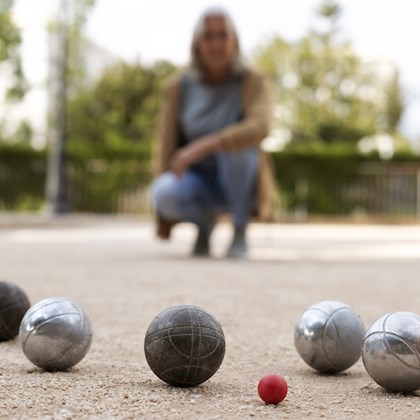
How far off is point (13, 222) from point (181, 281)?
994 centimetres

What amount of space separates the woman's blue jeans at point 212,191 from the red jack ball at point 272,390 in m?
4.91

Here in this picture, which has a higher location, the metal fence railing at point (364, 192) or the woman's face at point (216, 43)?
the woman's face at point (216, 43)

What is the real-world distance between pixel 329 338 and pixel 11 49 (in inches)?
661

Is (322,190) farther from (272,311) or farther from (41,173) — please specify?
(272,311)

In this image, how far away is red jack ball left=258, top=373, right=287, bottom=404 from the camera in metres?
2.18

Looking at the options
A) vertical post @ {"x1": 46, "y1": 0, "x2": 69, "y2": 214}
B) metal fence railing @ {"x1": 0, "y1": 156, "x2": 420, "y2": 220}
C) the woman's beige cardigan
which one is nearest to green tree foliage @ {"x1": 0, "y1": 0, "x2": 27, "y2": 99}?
vertical post @ {"x1": 46, "y1": 0, "x2": 69, "y2": 214}

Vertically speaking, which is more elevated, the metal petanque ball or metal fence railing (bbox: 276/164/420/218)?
metal fence railing (bbox: 276/164/420/218)

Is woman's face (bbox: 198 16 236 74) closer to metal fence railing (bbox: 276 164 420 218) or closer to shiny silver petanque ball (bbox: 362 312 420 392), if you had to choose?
shiny silver petanque ball (bbox: 362 312 420 392)

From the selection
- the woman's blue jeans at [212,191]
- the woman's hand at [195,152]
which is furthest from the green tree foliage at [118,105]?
the woman's hand at [195,152]

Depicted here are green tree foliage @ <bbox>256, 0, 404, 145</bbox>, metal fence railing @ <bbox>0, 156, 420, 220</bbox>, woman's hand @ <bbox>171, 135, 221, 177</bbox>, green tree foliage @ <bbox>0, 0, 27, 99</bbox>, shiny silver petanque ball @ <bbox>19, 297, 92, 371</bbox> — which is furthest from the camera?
green tree foliage @ <bbox>256, 0, 404, 145</bbox>

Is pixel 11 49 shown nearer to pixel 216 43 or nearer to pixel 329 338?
pixel 216 43

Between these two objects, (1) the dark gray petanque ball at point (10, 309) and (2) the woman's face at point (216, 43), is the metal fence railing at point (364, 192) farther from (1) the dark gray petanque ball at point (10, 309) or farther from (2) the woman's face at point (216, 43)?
(1) the dark gray petanque ball at point (10, 309)

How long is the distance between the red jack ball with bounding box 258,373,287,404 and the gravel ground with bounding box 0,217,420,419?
0.03m

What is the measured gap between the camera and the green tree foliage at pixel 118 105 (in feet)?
112
